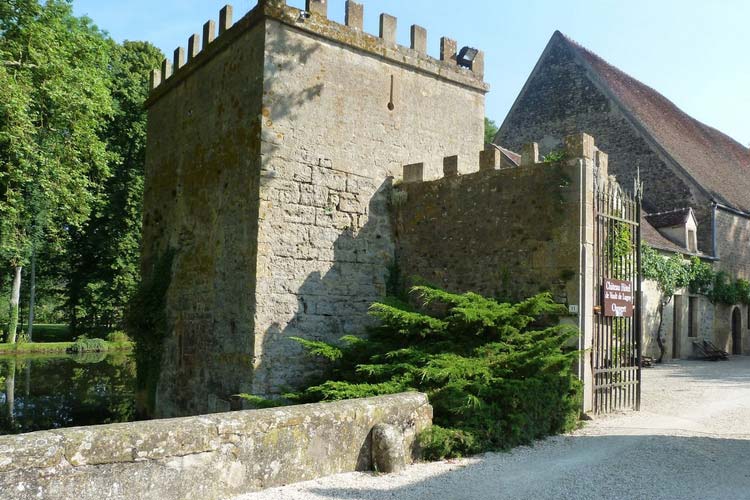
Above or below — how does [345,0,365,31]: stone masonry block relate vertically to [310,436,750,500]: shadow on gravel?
above

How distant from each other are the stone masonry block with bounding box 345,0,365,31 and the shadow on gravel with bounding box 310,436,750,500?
267 inches

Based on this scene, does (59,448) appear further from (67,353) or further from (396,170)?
(67,353)

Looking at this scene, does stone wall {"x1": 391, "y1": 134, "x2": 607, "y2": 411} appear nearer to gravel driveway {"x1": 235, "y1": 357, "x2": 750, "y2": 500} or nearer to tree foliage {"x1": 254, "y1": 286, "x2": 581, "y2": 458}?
tree foliage {"x1": 254, "y1": 286, "x2": 581, "y2": 458}

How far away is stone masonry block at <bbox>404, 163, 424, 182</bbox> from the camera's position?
10.4 m

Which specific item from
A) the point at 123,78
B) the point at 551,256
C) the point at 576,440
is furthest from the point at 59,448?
the point at 123,78

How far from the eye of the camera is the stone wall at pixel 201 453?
405cm

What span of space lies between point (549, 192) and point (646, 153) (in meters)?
15.1

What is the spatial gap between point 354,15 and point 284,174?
2947 millimetres

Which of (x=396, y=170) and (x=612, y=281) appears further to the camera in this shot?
(x=396, y=170)

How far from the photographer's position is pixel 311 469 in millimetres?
5375

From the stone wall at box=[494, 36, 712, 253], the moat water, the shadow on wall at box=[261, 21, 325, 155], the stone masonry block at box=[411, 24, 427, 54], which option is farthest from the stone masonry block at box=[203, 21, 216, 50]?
the stone wall at box=[494, 36, 712, 253]

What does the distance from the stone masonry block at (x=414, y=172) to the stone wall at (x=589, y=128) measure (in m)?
13.9

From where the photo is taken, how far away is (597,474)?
582 centimetres

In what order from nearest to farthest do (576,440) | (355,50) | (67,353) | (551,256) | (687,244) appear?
(576,440)
(551,256)
(355,50)
(687,244)
(67,353)
